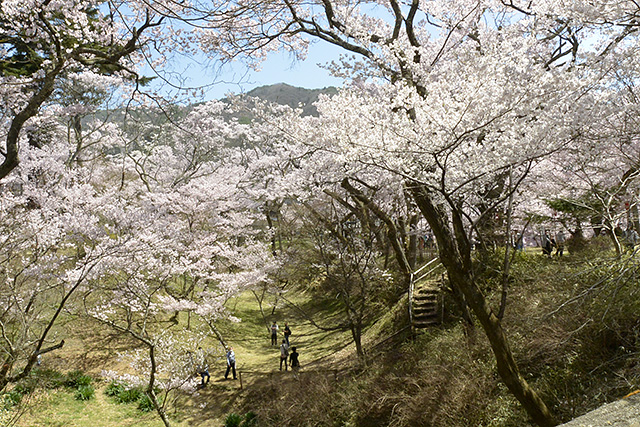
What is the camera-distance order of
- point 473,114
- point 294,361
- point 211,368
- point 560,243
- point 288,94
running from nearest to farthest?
point 473,114 → point 294,361 → point 211,368 → point 560,243 → point 288,94

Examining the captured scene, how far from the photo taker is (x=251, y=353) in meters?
13.9

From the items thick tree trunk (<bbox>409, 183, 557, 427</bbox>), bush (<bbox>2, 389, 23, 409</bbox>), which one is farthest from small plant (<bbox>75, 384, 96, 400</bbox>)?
thick tree trunk (<bbox>409, 183, 557, 427</bbox>)

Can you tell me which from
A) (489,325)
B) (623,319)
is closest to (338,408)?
(489,325)

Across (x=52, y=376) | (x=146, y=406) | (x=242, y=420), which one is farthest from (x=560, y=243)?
(x=52, y=376)

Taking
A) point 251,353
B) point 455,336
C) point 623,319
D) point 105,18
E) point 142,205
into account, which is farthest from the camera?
point 142,205

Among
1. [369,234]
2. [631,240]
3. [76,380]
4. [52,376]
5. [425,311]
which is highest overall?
[369,234]

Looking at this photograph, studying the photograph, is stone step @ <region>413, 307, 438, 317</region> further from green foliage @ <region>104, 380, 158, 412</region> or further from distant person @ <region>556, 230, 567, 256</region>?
green foliage @ <region>104, 380, 158, 412</region>

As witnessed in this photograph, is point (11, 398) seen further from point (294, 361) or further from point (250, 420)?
point (294, 361)

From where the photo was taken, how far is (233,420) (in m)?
9.55

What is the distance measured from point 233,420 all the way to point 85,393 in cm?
436

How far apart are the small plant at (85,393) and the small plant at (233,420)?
13.2ft

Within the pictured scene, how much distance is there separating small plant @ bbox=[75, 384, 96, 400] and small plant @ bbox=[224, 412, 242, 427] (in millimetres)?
4022

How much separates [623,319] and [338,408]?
564 cm

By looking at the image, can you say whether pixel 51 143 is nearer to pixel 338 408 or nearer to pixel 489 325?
pixel 338 408
